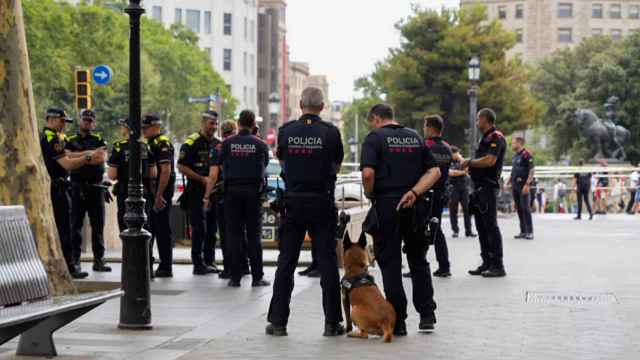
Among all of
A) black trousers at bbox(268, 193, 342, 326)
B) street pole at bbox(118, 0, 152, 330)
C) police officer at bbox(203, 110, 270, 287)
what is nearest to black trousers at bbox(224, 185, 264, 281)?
police officer at bbox(203, 110, 270, 287)

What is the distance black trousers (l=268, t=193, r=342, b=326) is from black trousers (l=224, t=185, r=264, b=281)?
11.6 ft

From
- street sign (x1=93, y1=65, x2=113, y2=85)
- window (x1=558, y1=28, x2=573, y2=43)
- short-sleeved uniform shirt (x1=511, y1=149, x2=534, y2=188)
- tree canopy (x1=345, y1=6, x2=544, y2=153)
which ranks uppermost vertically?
window (x1=558, y1=28, x2=573, y2=43)

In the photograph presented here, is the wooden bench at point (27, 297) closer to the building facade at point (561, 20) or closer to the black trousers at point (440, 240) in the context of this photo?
the black trousers at point (440, 240)

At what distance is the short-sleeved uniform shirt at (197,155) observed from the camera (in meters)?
16.1

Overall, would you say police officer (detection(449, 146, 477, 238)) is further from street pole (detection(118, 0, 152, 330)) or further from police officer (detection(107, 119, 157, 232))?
street pole (detection(118, 0, 152, 330))

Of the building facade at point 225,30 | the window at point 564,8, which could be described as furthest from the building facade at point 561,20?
the building facade at point 225,30

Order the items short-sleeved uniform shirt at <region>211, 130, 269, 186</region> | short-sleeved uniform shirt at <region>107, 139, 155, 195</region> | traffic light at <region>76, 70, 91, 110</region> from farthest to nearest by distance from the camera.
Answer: traffic light at <region>76, 70, 91, 110</region>, short-sleeved uniform shirt at <region>107, 139, 155, 195</region>, short-sleeved uniform shirt at <region>211, 130, 269, 186</region>

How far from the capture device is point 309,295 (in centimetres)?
1415

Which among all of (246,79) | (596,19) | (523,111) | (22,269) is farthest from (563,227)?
(596,19)

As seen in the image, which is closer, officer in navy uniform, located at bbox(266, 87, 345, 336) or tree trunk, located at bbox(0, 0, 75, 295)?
officer in navy uniform, located at bbox(266, 87, 345, 336)

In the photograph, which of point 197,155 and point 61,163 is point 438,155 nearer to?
point 197,155

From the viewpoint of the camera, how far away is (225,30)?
112438mm

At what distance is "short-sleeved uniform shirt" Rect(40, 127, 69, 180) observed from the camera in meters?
15.0

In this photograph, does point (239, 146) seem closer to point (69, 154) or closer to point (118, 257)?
point (69, 154)
